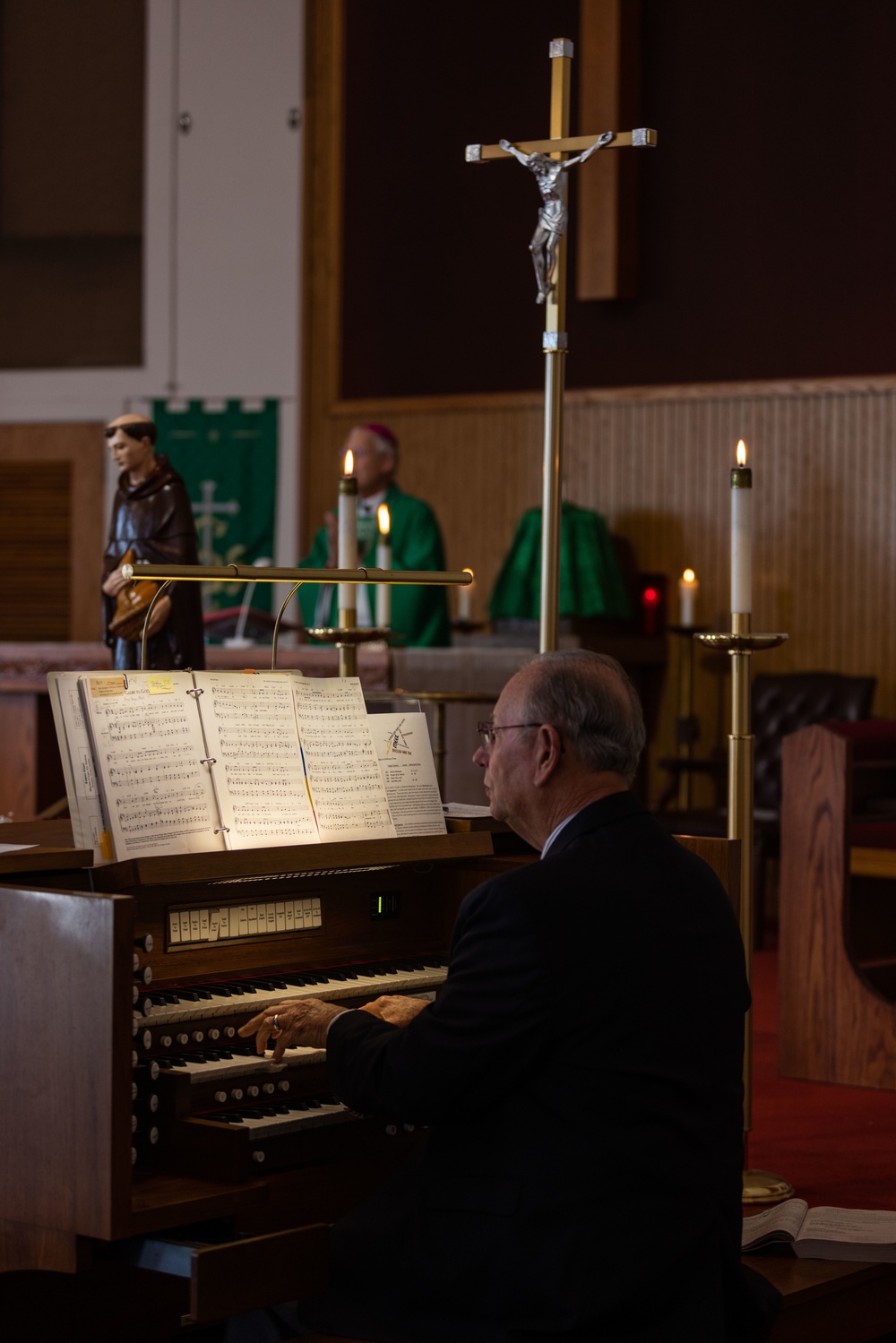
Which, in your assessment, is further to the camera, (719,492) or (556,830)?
(719,492)

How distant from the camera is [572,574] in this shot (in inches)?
299

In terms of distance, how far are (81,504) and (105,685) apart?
678 cm

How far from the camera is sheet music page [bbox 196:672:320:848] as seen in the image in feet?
8.63

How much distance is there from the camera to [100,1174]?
2.16 m

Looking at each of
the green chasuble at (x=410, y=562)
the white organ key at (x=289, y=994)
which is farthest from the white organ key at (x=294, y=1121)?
the green chasuble at (x=410, y=562)

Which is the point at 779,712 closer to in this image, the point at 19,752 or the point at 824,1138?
the point at 19,752

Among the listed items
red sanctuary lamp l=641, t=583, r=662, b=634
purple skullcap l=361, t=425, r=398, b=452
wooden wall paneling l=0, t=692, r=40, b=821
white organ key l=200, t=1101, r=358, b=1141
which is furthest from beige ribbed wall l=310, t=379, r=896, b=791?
white organ key l=200, t=1101, r=358, b=1141

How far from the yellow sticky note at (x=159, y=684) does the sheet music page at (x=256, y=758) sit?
0.06m

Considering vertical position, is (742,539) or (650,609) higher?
(742,539)

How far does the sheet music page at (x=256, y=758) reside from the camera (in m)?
2.63

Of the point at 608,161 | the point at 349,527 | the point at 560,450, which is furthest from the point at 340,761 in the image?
the point at 608,161

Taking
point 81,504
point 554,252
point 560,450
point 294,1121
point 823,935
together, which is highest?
point 554,252

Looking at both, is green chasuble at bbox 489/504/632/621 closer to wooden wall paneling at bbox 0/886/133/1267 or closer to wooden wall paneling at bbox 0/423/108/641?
wooden wall paneling at bbox 0/423/108/641

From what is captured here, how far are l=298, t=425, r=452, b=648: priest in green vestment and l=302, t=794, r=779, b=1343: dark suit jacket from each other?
4.29 meters
